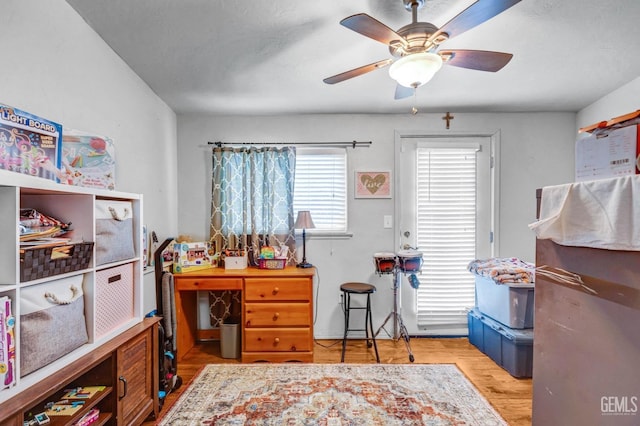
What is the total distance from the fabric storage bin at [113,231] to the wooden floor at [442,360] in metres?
1.10

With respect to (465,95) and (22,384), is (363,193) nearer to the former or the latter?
(465,95)

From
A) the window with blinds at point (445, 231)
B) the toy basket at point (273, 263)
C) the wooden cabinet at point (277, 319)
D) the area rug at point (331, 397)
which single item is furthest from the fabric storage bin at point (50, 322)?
the window with blinds at point (445, 231)

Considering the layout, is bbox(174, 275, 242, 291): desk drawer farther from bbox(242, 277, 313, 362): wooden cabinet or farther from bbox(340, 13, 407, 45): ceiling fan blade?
A: bbox(340, 13, 407, 45): ceiling fan blade

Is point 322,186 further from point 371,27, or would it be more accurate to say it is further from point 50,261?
point 50,261

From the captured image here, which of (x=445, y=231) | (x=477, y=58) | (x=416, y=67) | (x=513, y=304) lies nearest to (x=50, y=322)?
(x=416, y=67)

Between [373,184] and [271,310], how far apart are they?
159cm

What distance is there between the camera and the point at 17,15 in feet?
4.21

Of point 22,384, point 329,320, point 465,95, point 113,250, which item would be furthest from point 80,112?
point 465,95

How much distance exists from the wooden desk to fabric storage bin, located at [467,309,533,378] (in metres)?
1.58

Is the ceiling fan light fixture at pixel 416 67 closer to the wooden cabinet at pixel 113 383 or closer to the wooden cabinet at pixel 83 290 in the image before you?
the wooden cabinet at pixel 83 290

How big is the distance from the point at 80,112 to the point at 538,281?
2450 millimetres

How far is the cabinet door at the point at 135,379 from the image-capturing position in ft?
4.84

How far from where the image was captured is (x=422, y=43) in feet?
4.70

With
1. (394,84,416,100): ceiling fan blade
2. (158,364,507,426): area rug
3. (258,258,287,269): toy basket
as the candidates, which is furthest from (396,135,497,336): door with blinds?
(258,258,287,269): toy basket
